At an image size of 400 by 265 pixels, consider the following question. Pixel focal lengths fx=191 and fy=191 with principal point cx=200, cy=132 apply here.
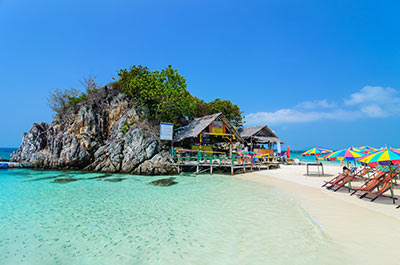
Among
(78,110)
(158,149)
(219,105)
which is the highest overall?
(219,105)

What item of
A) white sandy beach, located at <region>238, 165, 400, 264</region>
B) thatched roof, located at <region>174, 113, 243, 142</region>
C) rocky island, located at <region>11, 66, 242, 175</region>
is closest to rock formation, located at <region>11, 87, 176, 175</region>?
rocky island, located at <region>11, 66, 242, 175</region>

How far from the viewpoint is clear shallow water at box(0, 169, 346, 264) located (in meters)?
4.12

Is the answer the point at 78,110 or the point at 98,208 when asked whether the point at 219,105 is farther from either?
the point at 98,208

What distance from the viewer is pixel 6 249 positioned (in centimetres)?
460

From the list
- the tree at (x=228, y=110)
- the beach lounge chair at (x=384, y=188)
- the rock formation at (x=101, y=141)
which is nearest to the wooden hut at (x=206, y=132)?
the rock formation at (x=101, y=141)

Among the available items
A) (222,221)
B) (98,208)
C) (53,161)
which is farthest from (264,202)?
(53,161)

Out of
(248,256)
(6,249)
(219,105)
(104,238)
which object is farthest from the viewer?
(219,105)

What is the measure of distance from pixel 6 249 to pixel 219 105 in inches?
1131

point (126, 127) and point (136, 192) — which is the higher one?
point (126, 127)

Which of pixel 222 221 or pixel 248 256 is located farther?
pixel 222 221

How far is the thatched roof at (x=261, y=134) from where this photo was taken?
81.0 feet

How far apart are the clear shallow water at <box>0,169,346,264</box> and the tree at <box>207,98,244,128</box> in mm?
22745

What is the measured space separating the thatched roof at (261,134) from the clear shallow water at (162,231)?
52.5ft

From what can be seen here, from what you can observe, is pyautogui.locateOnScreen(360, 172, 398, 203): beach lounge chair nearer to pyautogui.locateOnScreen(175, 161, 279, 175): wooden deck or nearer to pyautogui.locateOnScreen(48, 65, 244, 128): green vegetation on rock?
pyautogui.locateOnScreen(175, 161, 279, 175): wooden deck
